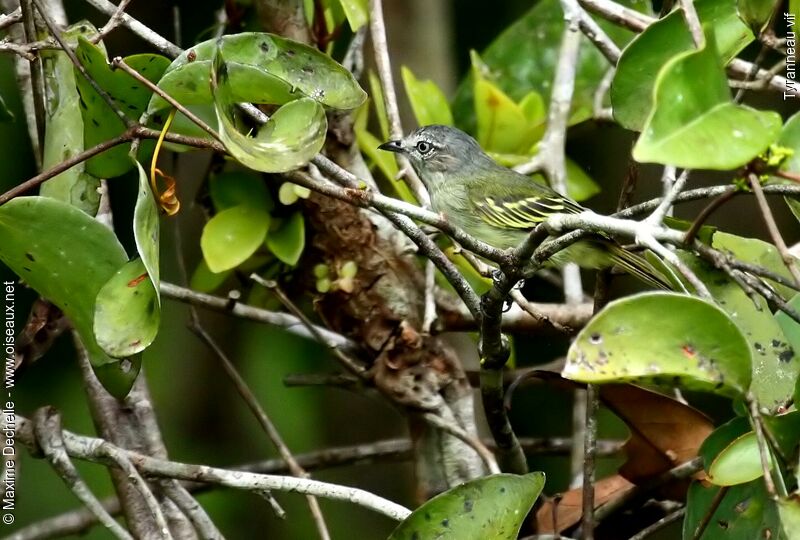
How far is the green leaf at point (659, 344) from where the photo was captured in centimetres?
153

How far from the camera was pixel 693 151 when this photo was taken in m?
1.42

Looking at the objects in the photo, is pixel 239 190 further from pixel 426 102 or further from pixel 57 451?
pixel 57 451

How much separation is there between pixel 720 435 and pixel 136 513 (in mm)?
1504

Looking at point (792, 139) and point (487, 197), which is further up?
point (792, 139)

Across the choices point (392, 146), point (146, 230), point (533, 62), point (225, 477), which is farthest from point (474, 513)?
point (533, 62)

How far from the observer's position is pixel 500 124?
146 inches

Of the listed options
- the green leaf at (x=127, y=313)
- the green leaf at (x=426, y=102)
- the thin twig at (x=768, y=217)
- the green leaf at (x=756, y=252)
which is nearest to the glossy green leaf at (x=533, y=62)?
the green leaf at (x=426, y=102)

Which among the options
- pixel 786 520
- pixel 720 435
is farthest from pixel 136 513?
pixel 786 520

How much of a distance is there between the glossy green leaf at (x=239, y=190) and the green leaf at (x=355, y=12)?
572 mm

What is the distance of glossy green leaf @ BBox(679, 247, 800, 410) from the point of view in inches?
76.9

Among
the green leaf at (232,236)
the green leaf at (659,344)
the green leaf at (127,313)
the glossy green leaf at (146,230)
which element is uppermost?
the glossy green leaf at (146,230)

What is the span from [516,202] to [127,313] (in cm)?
192

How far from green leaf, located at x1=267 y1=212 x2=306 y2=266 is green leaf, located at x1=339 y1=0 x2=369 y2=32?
61 centimetres

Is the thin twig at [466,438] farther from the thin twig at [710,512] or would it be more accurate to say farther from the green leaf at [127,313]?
the green leaf at [127,313]
